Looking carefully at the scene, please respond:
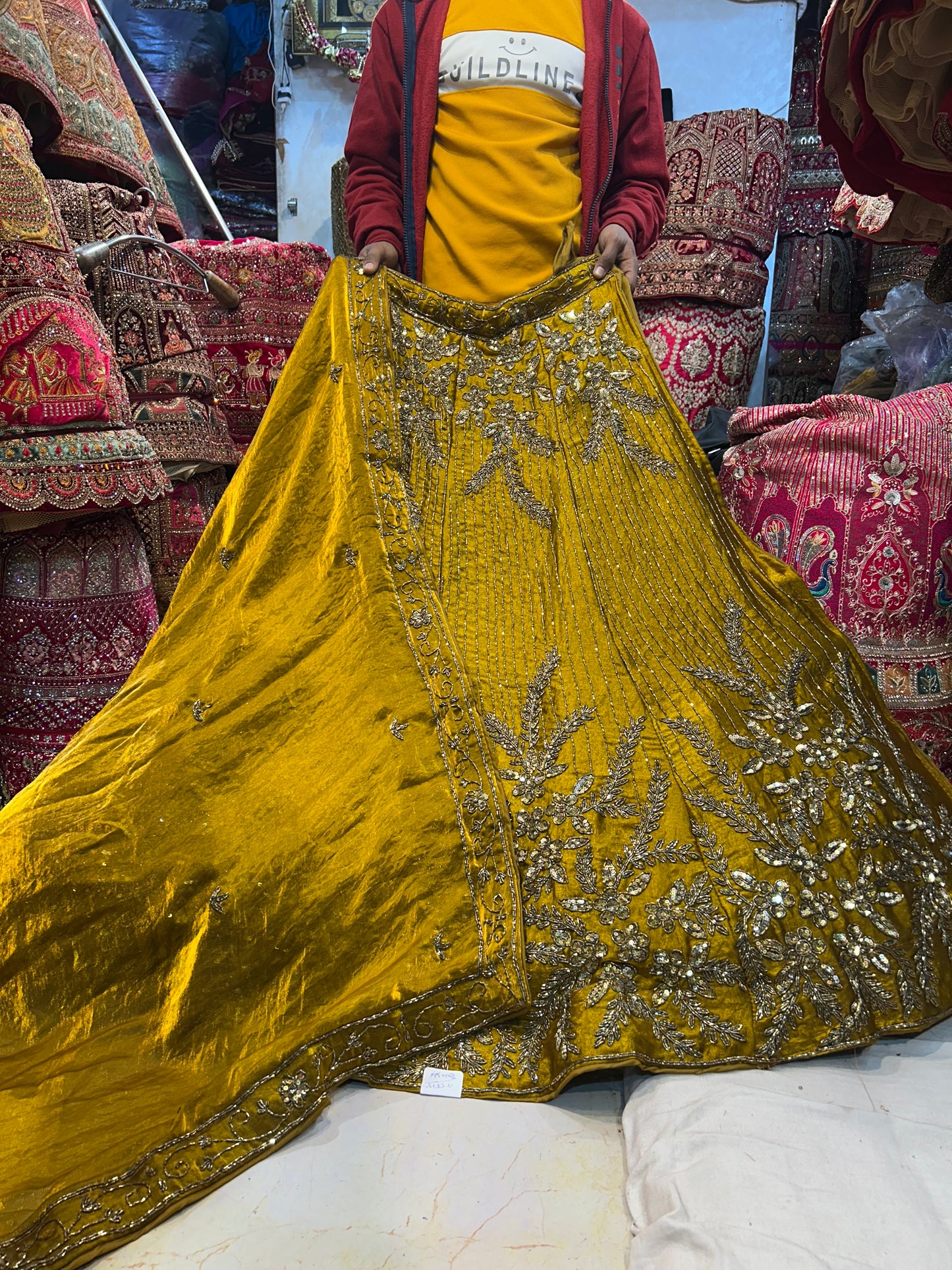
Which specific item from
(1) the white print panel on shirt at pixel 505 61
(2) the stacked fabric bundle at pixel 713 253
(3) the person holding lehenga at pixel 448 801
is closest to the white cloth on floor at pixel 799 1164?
(3) the person holding lehenga at pixel 448 801

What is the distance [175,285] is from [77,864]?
5.55 feet

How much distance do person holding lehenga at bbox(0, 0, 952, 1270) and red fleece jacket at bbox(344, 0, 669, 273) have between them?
0.28m

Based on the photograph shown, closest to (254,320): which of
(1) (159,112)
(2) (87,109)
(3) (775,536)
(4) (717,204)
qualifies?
(2) (87,109)

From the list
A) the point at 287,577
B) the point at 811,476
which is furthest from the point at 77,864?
the point at 811,476

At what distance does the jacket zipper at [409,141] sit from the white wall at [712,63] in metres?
1.91

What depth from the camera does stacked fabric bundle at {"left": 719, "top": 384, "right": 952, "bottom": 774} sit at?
1.72 m

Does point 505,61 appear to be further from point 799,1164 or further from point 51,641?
point 799,1164

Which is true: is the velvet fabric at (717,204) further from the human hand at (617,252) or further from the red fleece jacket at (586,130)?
the human hand at (617,252)

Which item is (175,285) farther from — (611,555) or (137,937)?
(137,937)

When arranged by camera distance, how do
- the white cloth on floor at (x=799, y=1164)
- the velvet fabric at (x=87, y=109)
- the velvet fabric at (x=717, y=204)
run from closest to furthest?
the white cloth on floor at (x=799, y=1164), the velvet fabric at (x=87, y=109), the velvet fabric at (x=717, y=204)

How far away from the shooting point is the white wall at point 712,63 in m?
3.19

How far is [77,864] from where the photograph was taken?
1006mm

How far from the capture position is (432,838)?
105 cm

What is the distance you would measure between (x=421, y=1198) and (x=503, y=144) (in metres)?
1.55
